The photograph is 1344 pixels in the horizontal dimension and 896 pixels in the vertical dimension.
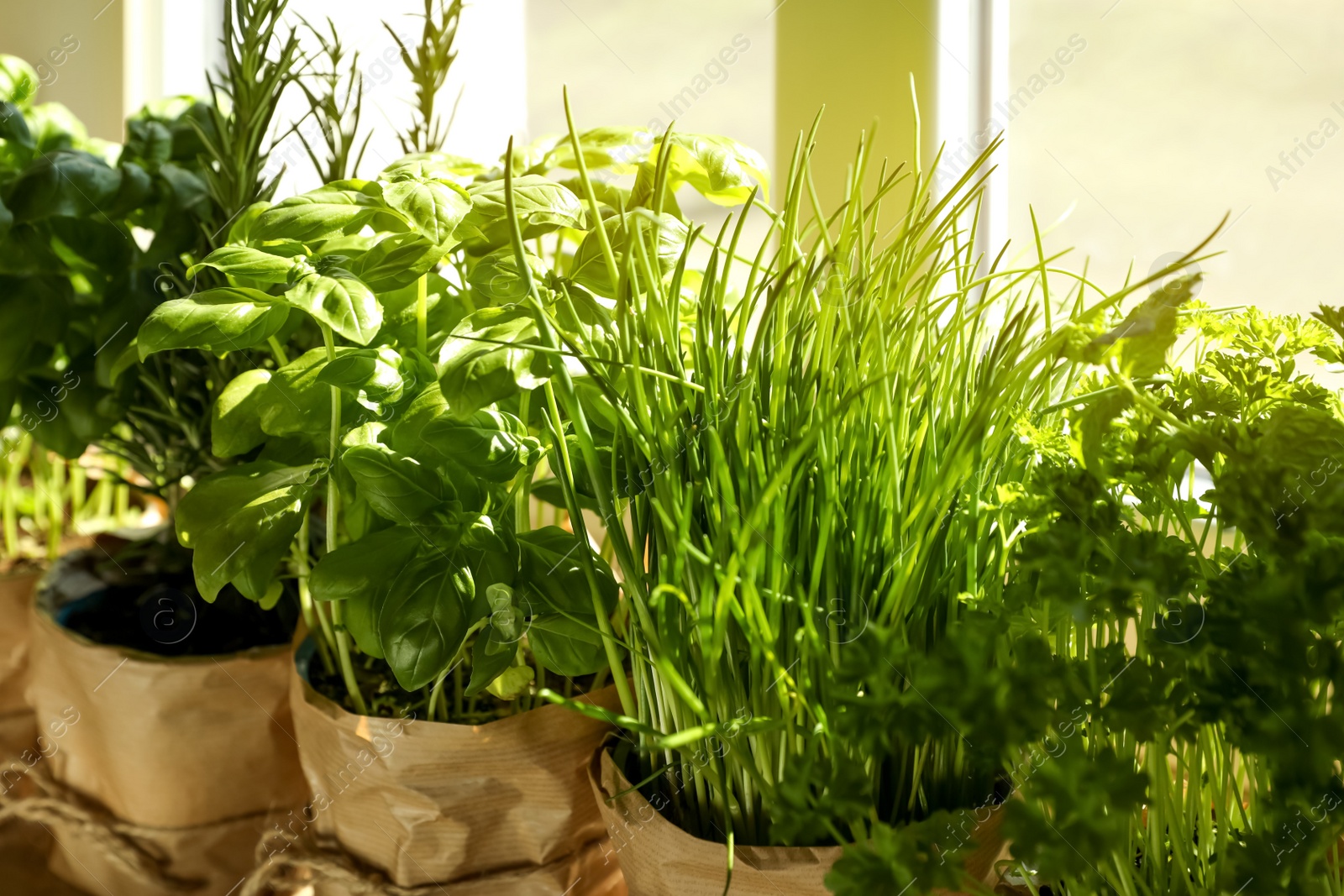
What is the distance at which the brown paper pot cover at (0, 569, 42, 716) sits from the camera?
2.74ft

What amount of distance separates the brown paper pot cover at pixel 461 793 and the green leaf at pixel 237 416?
150 mm

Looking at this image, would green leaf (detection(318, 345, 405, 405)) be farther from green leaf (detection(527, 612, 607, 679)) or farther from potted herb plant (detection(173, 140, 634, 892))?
green leaf (detection(527, 612, 607, 679))

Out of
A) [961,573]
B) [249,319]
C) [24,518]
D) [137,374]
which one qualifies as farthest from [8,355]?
[961,573]

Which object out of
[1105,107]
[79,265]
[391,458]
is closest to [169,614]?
[79,265]

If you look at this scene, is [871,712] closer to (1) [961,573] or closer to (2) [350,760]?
(1) [961,573]

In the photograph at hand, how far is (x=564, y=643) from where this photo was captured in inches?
18.3

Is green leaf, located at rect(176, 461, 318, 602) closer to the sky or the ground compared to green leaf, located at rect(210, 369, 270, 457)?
closer to the ground

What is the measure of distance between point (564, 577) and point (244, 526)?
0.53 ft

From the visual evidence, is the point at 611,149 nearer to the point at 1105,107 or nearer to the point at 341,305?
the point at 341,305

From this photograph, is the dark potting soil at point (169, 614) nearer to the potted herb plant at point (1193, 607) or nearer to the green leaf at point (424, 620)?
the green leaf at point (424, 620)

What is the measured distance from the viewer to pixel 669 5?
41.0 inches

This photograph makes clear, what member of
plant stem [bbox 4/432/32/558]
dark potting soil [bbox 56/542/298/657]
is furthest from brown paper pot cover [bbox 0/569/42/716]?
plant stem [bbox 4/432/32/558]

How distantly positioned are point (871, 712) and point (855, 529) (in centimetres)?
10

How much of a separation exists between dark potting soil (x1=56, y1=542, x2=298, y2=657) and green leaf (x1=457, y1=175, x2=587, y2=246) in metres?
0.38
